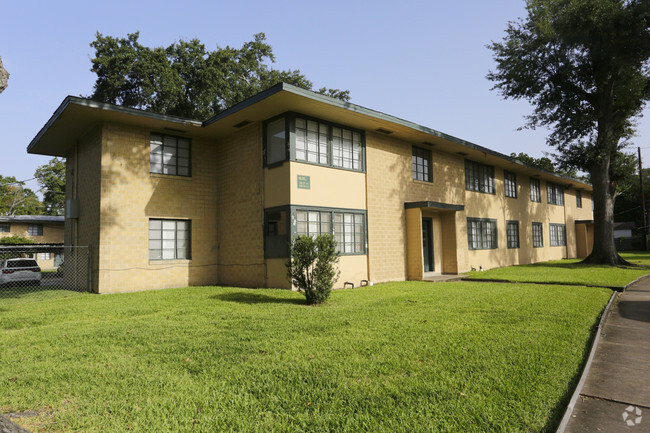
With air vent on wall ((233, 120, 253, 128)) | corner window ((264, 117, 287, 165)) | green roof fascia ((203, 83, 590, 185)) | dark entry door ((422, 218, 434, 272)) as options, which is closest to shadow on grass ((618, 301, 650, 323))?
dark entry door ((422, 218, 434, 272))

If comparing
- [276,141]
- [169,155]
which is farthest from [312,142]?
[169,155]

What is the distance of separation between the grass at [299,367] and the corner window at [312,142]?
5398mm

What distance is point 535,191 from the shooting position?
84.0 ft

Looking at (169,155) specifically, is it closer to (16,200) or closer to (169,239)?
(169,239)

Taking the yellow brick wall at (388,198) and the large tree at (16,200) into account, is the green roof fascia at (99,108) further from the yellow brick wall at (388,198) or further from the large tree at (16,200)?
the large tree at (16,200)

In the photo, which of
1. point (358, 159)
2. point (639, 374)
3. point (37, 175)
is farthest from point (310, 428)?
point (37, 175)

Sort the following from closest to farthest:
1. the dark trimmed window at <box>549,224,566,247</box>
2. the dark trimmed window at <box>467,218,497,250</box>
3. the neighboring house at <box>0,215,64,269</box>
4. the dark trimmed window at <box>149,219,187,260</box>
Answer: the dark trimmed window at <box>149,219,187,260</box>, the dark trimmed window at <box>467,218,497,250</box>, the dark trimmed window at <box>549,224,566,247</box>, the neighboring house at <box>0,215,64,269</box>

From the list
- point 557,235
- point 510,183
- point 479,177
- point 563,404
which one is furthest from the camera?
point 557,235

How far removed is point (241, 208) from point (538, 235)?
783 inches

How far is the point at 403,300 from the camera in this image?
31.7 ft

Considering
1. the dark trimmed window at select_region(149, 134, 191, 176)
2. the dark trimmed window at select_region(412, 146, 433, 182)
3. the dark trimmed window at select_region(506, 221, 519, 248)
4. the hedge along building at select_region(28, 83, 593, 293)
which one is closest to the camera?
the hedge along building at select_region(28, 83, 593, 293)

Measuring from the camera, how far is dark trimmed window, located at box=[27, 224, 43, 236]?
31.7 metres

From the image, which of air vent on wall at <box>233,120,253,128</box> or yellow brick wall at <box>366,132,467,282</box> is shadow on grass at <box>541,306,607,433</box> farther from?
air vent on wall at <box>233,120,253,128</box>

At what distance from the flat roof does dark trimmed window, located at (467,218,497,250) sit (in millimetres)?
4363
